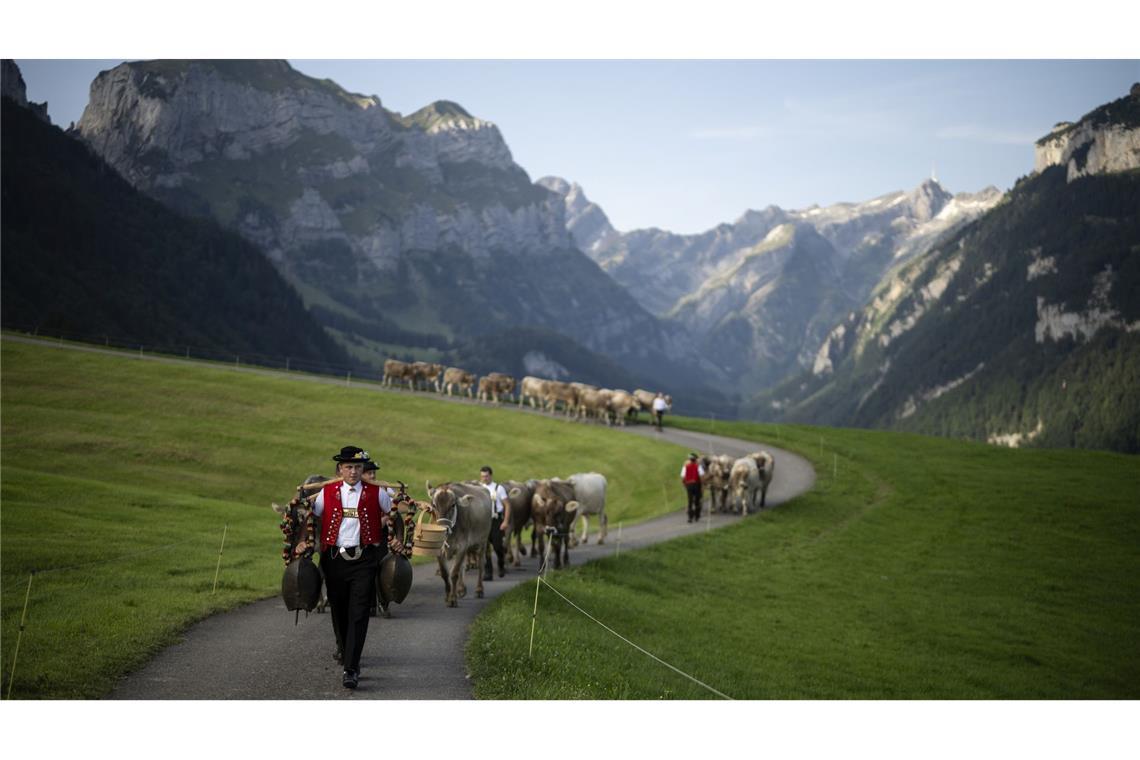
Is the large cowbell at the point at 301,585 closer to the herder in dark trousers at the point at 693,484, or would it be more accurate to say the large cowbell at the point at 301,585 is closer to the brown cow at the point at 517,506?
the brown cow at the point at 517,506

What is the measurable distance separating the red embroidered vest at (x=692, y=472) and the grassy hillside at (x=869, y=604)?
349 centimetres

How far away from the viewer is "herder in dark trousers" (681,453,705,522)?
5128 cm

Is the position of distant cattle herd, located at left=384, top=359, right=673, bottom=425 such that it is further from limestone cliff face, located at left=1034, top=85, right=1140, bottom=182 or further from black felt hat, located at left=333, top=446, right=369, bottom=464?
black felt hat, located at left=333, top=446, right=369, bottom=464

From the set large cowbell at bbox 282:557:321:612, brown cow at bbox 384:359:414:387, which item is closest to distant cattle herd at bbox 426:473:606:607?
large cowbell at bbox 282:557:321:612

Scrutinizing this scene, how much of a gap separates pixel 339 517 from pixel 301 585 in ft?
5.45

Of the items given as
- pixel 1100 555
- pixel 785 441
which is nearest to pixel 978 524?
pixel 1100 555

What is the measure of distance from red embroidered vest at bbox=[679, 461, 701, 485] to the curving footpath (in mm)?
24000

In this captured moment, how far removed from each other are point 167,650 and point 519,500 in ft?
49.7

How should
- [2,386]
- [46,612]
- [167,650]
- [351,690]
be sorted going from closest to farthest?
[351,690] < [167,650] < [46,612] < [2,386]

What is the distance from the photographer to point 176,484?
57.5 m

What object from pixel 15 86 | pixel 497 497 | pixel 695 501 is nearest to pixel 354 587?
pixel 497 497

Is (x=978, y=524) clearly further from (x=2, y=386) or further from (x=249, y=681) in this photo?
(x=2, y=386)

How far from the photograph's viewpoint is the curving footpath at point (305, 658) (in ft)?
55.1
